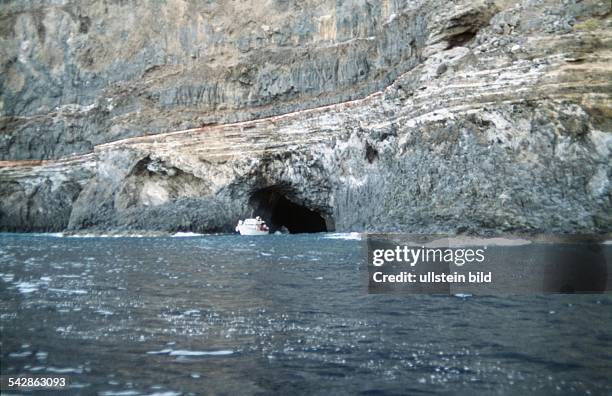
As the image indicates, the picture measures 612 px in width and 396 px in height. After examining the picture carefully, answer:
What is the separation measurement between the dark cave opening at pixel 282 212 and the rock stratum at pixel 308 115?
243 millimetres

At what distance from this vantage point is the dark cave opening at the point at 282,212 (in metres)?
45.9

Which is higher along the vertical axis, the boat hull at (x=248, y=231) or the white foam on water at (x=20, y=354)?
the white foam on water at (x=20, y=354)

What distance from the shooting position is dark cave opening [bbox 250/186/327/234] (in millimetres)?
45938

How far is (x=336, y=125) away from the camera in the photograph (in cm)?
3997

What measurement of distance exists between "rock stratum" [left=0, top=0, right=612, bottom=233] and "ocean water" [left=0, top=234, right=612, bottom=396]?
16.6m

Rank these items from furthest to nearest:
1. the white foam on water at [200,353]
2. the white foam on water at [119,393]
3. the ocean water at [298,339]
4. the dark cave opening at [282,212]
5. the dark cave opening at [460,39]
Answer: the dark cave opening at [282,212] < the dark cave opening at [460,39] < the white foam on water at [200,353] < the ocean water at [298,339] < the white foam on water at [119,393]

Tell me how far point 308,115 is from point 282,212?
50.7 ft

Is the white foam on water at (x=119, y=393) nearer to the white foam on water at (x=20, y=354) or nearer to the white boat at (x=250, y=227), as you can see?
the white foam on water at (x=20, y=354)

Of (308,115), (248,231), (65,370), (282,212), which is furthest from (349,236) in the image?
(65,370)

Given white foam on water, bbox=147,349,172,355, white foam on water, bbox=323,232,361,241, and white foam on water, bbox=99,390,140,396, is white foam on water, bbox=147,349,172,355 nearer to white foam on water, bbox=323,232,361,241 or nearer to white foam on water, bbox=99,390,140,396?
white foam on water, bbox=99,390,140,396

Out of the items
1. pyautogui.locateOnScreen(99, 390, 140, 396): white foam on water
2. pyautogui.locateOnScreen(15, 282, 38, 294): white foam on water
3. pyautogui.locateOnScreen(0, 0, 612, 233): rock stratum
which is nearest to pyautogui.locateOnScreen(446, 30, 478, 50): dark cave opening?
pyautogui.locateOnScreen(0, 0, 612, 233): rock stratum

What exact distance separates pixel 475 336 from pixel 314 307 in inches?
123

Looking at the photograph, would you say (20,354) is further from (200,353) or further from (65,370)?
(200,353)

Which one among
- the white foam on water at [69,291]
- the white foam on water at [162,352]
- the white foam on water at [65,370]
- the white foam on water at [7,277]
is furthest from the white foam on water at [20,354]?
the white foam on water at [7,277]
